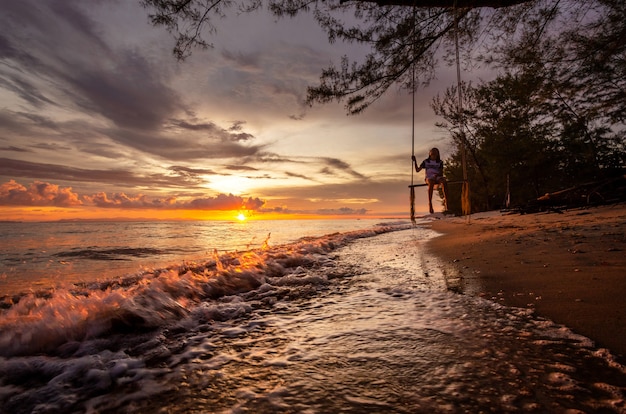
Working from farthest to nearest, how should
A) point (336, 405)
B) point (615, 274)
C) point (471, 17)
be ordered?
point (471, 17)
point (615, 274)
point (336, 405)

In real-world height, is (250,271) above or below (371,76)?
below

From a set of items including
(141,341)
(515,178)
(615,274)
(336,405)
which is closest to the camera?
(336,405)

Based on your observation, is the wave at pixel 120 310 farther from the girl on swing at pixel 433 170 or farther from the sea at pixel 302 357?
the girl on swing at pixel 433 170

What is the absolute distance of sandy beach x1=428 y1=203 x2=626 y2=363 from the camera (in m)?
2.75

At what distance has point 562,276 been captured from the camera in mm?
4207

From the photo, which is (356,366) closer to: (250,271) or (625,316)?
(625,316)

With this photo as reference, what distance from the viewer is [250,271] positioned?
5.96 m

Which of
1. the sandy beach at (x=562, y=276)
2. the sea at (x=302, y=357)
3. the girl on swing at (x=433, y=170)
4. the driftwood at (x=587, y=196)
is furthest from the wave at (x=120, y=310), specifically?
the driftwood at (x=587, y=196)

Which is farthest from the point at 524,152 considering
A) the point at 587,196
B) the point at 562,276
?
the point at 562,276

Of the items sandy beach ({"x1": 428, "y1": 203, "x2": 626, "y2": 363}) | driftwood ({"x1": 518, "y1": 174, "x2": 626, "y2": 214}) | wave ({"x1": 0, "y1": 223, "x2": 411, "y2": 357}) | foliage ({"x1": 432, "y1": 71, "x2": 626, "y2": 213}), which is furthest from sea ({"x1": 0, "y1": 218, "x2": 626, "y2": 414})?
foliage ({"x1": 432, "y1": 71, "x2": 626, "y2": 213})

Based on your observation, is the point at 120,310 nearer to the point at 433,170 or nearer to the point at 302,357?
the point at 302,357

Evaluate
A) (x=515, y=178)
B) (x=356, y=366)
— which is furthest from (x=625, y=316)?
(x=515, y=178)

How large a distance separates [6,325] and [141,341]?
1.31 m

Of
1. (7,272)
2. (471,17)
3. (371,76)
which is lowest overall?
(7,272)
